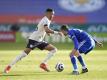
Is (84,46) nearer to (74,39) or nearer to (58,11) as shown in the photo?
(74,39)

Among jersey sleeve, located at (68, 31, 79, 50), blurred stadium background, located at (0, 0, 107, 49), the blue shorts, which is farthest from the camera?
blurred stadium background, located at (0, 0, 107, 49)

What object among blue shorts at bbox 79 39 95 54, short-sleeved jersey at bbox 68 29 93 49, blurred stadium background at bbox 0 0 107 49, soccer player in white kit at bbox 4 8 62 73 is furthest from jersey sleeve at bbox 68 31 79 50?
blurred stadium background at bbox 0 0 107 49

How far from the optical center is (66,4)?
4988 cm

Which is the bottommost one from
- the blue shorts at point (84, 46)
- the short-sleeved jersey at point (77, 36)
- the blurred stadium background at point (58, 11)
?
the blue shorts at point (84, 46)

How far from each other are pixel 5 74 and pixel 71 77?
89.7 inches

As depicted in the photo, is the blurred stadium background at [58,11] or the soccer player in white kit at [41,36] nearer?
the soccer player in white kit at [41,36]

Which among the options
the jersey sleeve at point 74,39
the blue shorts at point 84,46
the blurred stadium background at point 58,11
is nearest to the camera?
the jersey sleeve at point 74,39

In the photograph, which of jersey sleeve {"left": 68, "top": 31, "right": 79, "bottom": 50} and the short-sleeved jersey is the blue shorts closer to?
the short-sleeved jersey

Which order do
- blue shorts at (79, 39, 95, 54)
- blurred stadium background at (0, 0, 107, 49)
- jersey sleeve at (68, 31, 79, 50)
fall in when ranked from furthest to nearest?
blurred stadium background at (0, 0, 107, 49), blue shorts at (79, 39, 95, 54), jersey sleeve at (68, 31, 79, 50)

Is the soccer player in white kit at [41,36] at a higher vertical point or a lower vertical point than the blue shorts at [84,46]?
higher

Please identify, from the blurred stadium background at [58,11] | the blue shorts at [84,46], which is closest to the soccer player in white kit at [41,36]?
the blue shorts at [84,46]

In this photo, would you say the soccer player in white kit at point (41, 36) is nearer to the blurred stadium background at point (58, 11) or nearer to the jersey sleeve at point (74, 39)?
the jersey sleeve at point (74, 39)

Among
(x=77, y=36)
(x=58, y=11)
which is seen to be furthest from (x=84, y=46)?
(x=58, y=11)

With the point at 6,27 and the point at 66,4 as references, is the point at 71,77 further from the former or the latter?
the point at 66,4
